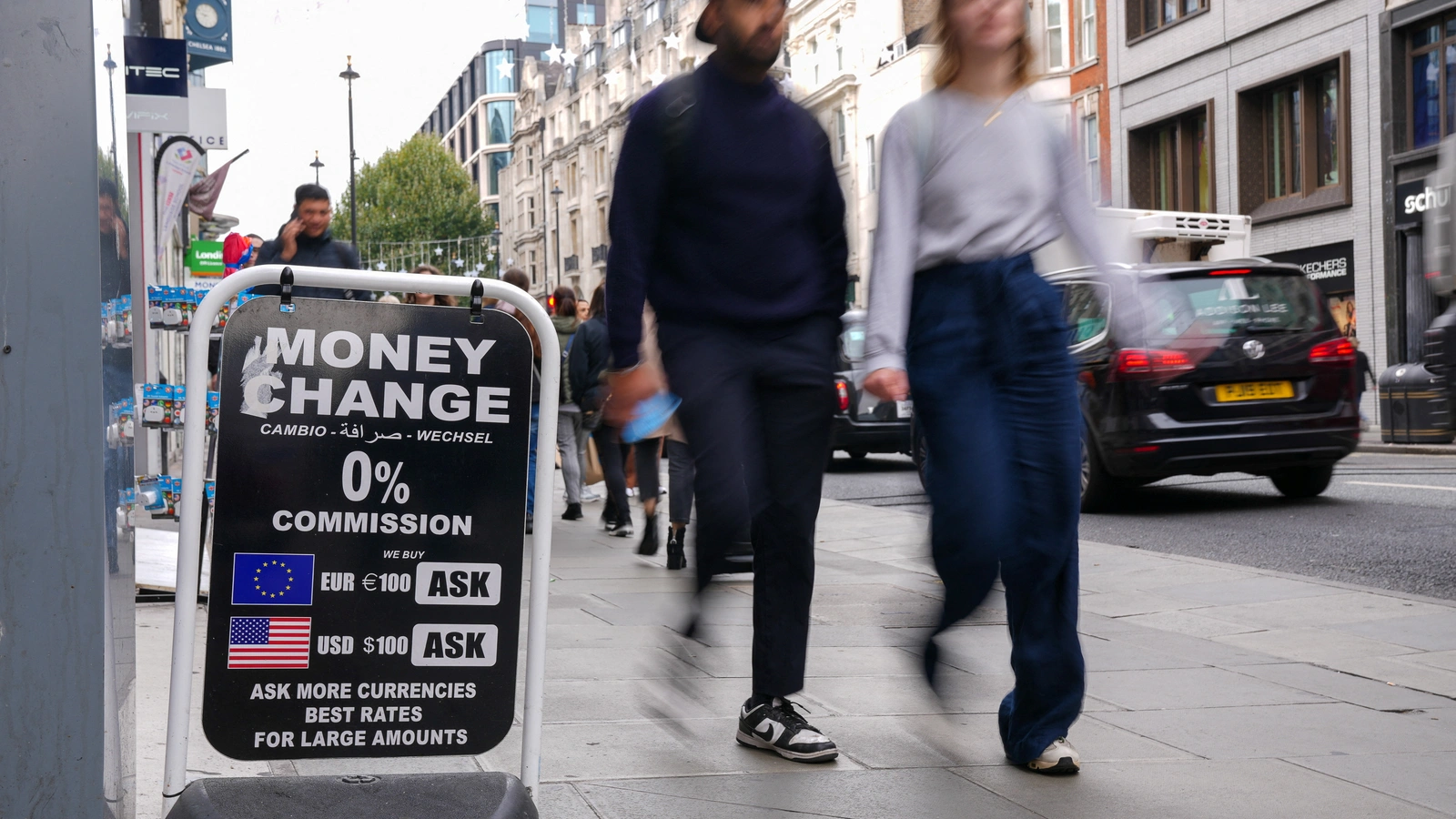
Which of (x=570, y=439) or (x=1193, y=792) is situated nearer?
(x=1193, y=792)

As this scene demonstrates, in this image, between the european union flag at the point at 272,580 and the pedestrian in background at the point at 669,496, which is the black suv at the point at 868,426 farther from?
the european union flag at the point at 272,580

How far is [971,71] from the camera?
3398 millimetres

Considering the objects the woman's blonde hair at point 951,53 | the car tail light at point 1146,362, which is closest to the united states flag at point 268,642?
the woman's blonde hair at point 951,53

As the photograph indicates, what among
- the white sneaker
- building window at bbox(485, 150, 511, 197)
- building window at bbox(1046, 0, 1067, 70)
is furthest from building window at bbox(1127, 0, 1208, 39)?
building window at bbox(485, 150, 511, 197)

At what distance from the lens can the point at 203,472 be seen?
3002mm

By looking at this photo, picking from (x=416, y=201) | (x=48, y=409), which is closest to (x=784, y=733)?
(x=48, y=409)

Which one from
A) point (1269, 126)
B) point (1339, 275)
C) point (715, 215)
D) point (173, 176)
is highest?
point (1269, 126)

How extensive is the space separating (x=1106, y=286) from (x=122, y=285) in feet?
6.92

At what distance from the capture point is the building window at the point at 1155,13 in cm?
2936

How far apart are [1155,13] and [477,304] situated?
99.0ft

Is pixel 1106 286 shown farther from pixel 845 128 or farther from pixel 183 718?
pixel 845 128

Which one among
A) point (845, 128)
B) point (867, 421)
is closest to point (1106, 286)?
point (867, 421)

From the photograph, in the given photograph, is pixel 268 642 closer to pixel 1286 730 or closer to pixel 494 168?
Result: pixel 1286 730

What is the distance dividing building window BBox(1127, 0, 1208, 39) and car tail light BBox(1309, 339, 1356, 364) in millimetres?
20212
